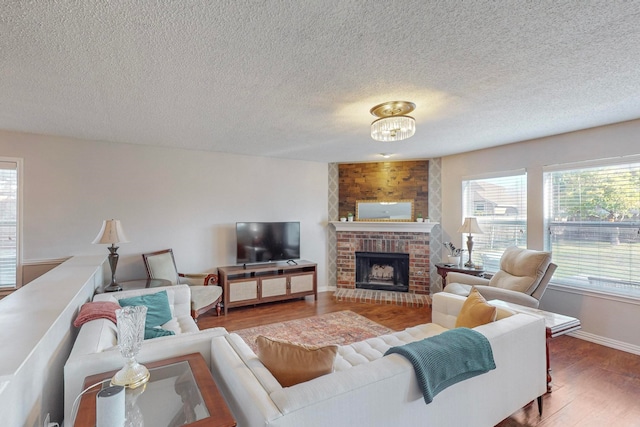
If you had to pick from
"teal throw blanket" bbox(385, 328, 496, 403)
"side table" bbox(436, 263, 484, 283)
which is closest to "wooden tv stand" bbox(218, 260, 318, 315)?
"side table" bbox(436, 263, 484, 283)

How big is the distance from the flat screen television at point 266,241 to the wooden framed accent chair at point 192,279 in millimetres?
663

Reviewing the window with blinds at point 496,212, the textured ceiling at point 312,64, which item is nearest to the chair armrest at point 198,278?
the textured ceiling at point 312,64

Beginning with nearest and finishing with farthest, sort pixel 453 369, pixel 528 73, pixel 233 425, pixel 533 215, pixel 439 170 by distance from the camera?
pixel 233 425 → pixel 453 369 → pixel 528 73 → pixel 533 215 → pixel 439 170

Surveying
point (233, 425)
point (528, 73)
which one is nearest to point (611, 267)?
point (528, 73)

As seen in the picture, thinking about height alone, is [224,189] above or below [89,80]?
below

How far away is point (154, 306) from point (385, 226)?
385 centimetres

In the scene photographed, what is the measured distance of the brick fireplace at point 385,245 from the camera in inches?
206

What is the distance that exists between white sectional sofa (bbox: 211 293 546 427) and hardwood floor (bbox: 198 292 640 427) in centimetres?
27

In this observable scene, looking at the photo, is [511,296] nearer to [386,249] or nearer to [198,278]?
[386,249]

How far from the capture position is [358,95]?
2.45m

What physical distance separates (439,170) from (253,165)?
127 inches

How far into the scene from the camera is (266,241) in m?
4.89

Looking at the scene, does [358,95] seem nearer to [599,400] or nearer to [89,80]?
[89,80]

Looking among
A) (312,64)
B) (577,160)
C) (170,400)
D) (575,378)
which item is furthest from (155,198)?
(577,160)
